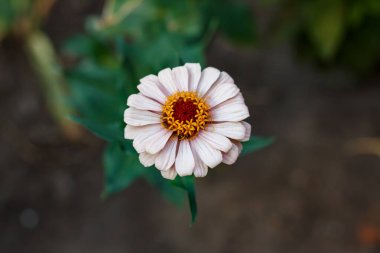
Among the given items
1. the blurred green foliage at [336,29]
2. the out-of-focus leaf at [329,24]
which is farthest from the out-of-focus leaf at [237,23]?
the out-of-focus leaf at [329,24]

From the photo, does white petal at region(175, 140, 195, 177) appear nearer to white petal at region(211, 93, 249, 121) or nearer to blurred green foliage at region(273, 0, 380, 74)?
white petal at region(211, 93, 249, 121)

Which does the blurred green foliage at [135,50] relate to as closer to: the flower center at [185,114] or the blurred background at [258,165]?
the blurred background at [258,165]

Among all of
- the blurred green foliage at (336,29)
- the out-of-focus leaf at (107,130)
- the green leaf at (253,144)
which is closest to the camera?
the out-of-focus leaf at (107,130)

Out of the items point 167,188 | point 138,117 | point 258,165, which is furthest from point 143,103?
point 258,165

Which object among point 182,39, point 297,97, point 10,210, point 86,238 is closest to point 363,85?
point 297,97

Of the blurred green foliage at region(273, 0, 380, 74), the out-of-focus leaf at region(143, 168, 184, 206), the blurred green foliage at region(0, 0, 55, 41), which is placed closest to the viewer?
the out-of-focus leaf at region(143, 168, 184, 206)

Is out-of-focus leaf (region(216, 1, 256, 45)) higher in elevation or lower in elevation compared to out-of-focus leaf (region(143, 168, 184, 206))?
higher


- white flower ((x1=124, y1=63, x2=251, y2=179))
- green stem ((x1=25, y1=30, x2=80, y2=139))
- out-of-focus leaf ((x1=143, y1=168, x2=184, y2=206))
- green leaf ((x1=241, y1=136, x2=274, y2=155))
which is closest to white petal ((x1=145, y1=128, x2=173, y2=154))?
white flower ((x1=124, y1=63, x2=251, y2=179))
